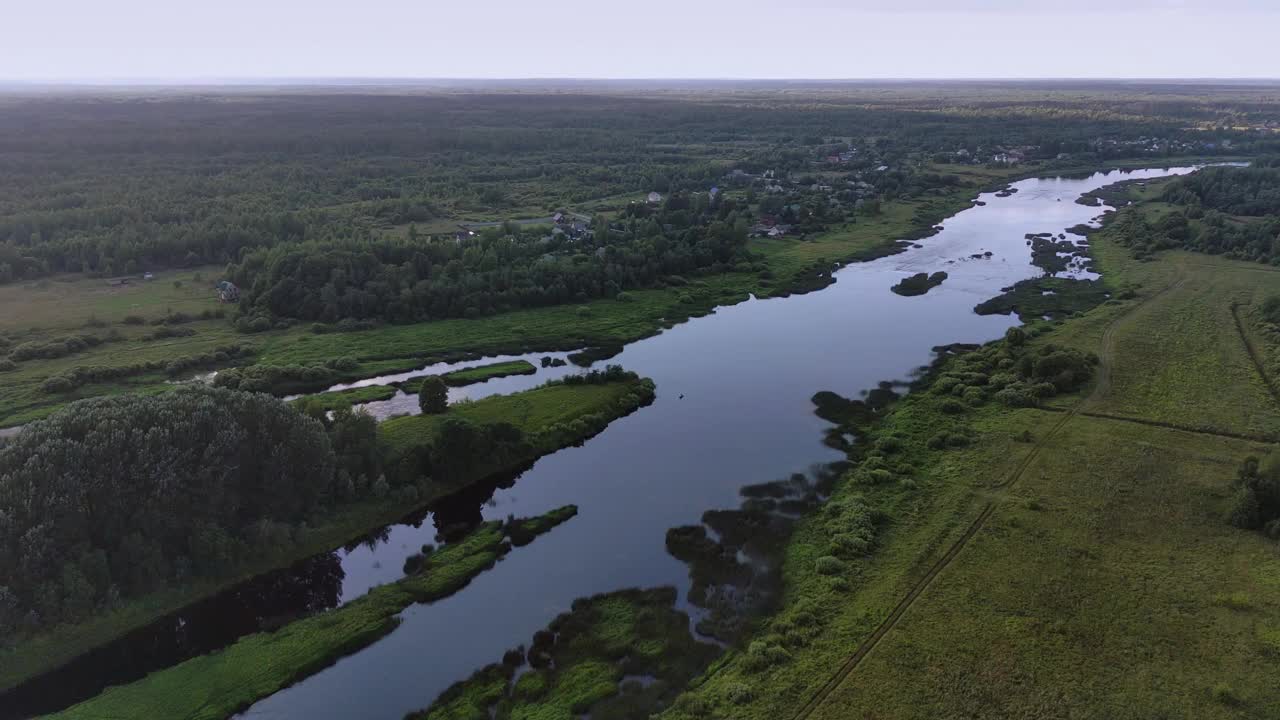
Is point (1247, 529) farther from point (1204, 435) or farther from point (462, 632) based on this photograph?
point (462, 632)

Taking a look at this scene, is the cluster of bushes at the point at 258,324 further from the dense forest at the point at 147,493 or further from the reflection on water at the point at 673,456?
the reflection on water at the point at 673,456

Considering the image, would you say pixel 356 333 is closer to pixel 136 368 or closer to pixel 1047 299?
pixel 136 368

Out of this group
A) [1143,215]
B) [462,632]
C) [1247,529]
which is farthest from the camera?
[1143,215]

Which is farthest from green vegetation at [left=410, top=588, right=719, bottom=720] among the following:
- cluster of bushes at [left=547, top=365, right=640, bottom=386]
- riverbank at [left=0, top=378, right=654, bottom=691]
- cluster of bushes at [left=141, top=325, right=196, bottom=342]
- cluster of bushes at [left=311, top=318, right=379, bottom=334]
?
cluster of bushes at [left=141, top=325, right=196, bottom=342]

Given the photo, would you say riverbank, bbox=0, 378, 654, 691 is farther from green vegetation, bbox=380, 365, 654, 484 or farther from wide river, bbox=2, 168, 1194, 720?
wide river, bbox=2, 168, 1194, 720

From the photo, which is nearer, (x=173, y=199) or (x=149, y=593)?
(x=149, y=593)

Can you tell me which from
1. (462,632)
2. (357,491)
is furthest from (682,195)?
(462,632)
